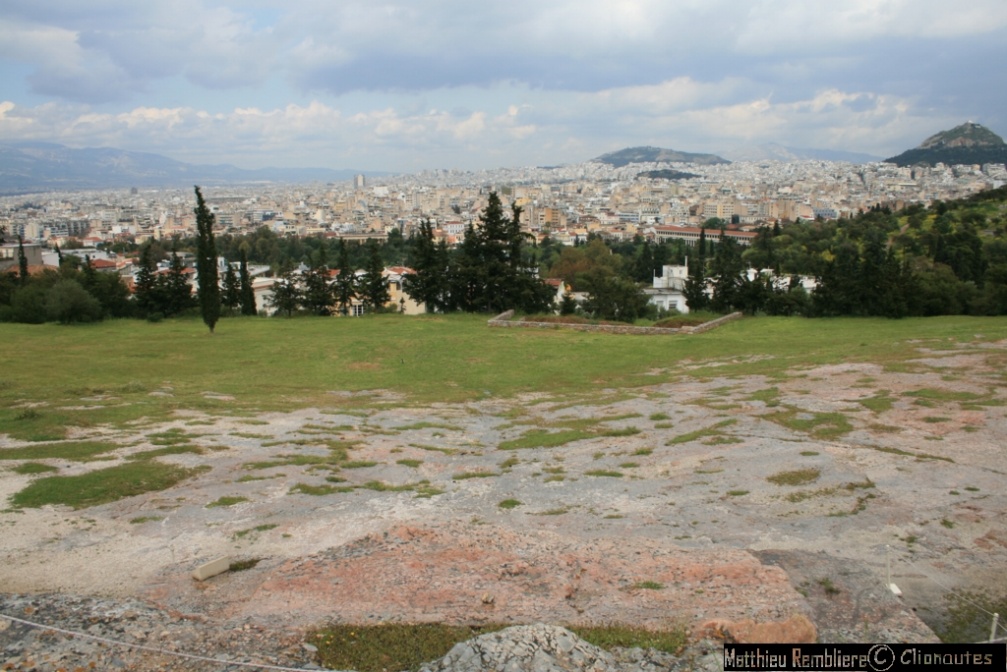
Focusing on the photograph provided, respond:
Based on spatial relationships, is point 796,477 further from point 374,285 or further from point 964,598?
point 374,285

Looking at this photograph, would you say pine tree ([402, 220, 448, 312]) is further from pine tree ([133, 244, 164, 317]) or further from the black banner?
the black banner

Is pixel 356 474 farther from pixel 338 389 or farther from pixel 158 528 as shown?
pixel 338 389

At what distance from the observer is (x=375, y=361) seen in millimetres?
24766

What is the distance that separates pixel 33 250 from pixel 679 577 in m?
77.9

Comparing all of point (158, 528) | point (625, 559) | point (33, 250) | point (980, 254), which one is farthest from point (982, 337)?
point (33, 250)

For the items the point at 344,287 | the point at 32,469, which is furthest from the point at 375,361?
the point at 344,287

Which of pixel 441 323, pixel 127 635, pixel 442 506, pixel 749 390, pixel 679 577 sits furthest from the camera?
pixel 441 323

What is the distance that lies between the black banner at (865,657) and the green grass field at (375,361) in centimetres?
1305

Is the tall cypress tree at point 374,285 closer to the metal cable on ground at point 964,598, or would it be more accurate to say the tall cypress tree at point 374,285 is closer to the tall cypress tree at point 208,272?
the tall cypress tree at point 208,272

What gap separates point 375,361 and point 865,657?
2096cm

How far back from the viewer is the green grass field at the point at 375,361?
1773cm

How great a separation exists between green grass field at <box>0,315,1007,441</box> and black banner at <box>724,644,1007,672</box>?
1305 centimetres

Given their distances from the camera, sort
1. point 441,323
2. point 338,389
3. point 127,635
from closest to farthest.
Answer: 1. point 127,635
2. point 338,389
3. point 441,323

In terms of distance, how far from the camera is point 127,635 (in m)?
5.87
